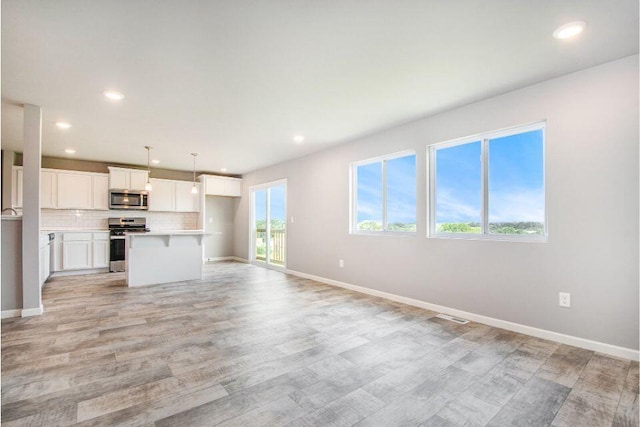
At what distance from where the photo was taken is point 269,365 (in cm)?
243

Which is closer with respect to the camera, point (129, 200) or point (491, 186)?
point (491, 186)

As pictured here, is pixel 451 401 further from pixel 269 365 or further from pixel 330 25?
pixel 330 25

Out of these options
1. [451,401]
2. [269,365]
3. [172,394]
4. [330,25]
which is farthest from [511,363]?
[330,25]

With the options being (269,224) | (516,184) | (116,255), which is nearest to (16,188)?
(116,255)

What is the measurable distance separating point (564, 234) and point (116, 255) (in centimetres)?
781

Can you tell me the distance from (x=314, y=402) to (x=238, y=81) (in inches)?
112

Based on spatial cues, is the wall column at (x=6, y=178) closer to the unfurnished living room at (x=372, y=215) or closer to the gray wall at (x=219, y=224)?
the unfurnished living room at (x=372, y=215)

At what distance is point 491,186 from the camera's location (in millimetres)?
3473

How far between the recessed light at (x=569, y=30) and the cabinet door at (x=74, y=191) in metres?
8.15

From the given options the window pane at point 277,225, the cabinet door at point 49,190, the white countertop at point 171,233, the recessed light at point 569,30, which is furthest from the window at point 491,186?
the cabinet door at point 49,190

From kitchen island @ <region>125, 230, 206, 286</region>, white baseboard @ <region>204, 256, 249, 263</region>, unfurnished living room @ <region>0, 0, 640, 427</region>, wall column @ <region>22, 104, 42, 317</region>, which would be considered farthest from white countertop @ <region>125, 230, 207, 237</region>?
white baseboard @ <region>204, 256, 249, 263</region>

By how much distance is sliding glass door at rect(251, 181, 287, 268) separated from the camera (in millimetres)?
7223

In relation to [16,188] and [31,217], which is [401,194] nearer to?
[31,217]

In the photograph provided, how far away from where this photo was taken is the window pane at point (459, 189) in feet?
11.9
